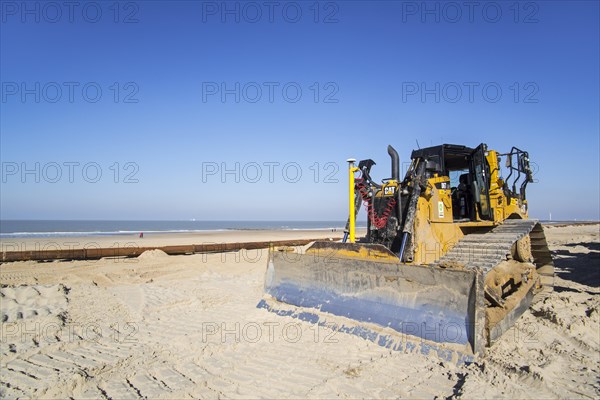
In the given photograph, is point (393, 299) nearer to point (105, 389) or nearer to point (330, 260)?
point (330, 260)

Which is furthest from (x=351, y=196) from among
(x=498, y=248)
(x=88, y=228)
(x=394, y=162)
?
(x=88, y=228)

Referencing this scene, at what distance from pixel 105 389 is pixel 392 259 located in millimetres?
3884

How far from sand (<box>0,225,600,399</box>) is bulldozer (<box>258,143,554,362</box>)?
12.2 inches

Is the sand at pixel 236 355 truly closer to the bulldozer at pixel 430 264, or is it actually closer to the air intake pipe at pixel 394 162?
the bulldozer at pixel 430 264

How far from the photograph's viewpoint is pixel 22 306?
6266 millimetres

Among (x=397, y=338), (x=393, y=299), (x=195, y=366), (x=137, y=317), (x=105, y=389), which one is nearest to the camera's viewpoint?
(x=105, y=389)

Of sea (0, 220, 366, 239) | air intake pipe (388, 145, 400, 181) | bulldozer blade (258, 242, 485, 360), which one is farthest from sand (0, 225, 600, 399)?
sea (0, 220, 366, 239)

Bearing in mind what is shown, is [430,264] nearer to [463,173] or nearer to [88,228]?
[463,173]

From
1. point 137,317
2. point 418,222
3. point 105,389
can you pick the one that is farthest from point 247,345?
point 418,222

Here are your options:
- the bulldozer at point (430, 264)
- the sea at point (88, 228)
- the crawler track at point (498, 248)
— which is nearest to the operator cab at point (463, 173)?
the bulldozer at point (430, 264)

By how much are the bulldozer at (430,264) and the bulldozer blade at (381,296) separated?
0.01 metres

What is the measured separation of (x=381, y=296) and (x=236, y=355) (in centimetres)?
201

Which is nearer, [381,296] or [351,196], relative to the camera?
[381,296]

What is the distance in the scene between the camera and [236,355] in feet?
14.7
